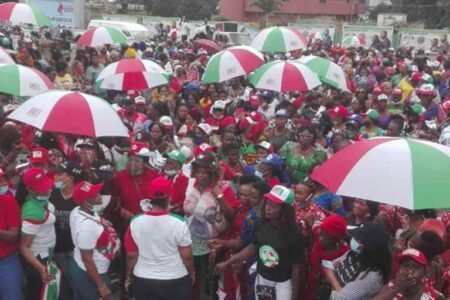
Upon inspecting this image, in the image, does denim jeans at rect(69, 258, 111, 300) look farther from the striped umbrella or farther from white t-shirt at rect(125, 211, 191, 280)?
the striped umbrella

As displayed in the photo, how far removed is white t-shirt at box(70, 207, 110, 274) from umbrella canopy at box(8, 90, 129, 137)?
1573 mm

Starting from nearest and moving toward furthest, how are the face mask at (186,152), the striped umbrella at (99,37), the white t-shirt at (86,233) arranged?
1. the white t-shirt at (86,233)
2. the face mask at (186,152)
3. the striped umbrella at (99,37)

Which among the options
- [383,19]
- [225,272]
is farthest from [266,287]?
[383,19]

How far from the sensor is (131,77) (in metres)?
9.80

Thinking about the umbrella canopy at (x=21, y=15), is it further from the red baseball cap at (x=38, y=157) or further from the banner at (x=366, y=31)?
the banner at (x=366, y=31)

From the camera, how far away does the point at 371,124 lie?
8695 mm

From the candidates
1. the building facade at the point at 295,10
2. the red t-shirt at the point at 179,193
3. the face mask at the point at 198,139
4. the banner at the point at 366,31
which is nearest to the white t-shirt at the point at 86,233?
the red t-shirt at the point at 179,193

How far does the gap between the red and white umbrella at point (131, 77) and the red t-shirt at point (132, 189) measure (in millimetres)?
4021

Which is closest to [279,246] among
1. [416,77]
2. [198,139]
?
[198,139]

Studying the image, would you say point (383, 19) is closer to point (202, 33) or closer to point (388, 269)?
point (202, 33)

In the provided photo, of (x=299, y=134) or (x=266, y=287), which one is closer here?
(x=266, y=287)

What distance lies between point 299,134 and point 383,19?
49983 mm

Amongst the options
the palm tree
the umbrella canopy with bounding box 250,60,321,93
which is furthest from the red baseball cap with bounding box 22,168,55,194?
the palm tree

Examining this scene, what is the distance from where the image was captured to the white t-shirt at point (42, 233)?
4699 mm
